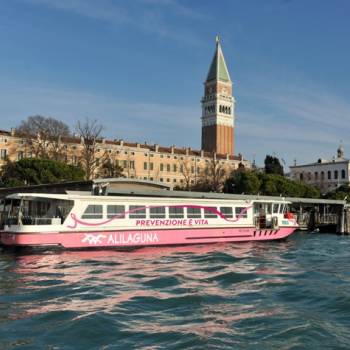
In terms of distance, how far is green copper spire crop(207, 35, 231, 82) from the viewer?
147 m

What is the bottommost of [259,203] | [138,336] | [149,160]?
[138,336]

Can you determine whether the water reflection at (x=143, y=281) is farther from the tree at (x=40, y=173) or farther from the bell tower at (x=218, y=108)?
the bell tower at (x=218, y=108)

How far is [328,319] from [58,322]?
6.18m

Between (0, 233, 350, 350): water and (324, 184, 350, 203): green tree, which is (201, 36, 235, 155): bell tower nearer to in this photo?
(324, 184, 350, 203): green tree

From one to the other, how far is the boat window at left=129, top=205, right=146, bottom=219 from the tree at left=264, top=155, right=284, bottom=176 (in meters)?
70.4

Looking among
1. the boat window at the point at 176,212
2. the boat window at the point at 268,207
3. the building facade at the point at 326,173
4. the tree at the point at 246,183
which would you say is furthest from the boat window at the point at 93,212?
the building facade at the point at 326,173

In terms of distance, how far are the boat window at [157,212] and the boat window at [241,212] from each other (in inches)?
231

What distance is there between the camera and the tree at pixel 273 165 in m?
97.5

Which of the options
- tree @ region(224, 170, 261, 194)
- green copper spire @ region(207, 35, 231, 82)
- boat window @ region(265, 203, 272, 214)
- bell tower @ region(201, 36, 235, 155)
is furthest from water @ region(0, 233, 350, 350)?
green copper spire @ region(207, 35, 231, 82)

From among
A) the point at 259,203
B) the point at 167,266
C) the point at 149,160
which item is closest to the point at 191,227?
the point at 259,203

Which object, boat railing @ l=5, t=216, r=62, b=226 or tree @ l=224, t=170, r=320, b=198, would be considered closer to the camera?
boat railing @ l=5, t=216, r=62, b=226

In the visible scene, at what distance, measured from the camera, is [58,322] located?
37.3 ft

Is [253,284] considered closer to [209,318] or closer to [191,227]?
[209,318]

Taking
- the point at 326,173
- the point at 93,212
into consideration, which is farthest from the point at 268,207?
the point at 326,173
